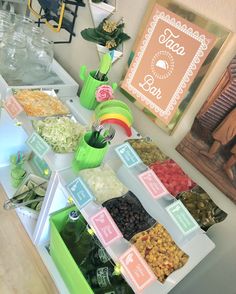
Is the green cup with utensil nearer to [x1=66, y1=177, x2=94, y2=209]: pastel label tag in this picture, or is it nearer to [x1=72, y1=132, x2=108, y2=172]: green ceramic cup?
[x1=72, y1=132, x2=108, y2=172]: green ceramic cup

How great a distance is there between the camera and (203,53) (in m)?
0.95

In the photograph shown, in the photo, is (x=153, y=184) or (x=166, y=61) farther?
(x=166, y=61)

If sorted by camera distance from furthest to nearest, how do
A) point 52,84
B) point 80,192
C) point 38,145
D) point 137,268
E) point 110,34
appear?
point 52,84, point 110,34, point 38,145, point 80,192, point 137,268

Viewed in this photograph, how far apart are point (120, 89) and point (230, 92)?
1.75 ft

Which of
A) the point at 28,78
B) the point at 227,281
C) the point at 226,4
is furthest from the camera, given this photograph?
the point at 28,78

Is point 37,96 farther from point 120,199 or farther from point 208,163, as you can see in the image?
point 208,163

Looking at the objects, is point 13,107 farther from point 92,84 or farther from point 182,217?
point 182,217

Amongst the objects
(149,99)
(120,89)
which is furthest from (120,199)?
(120,89)

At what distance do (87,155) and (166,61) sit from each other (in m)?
Answer: 0.47

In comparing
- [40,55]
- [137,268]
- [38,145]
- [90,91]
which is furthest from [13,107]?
[137,268]

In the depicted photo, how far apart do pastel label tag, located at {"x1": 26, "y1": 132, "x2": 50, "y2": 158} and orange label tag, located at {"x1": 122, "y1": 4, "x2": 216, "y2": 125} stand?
17.5 inches

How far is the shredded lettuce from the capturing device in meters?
1.06

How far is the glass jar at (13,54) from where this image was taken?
4.34ft

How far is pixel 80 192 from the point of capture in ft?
2.96
